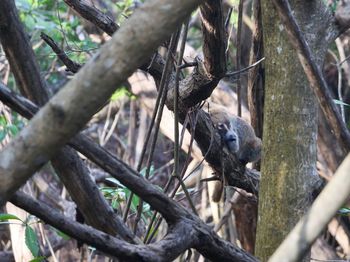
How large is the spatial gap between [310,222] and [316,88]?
0.71m

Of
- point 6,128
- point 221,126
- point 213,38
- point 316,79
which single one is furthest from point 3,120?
point 316,79

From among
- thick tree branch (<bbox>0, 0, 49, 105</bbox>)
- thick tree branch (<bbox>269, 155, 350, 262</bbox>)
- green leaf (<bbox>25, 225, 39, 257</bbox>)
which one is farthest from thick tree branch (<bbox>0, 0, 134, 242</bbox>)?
thick tree branch (<bbox>269, 155, 350, 262</bbox>)

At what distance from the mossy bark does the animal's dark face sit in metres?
1.42

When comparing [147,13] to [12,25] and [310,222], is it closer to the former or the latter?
[310,222]

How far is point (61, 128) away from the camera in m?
0.93

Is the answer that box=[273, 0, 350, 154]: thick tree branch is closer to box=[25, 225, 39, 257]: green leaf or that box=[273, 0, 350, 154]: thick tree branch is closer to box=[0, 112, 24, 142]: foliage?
box=[25, 225, 39, 257]: green leaf

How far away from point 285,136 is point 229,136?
1.55m

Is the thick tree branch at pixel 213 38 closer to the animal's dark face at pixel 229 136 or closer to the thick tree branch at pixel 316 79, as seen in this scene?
the thick tree branch at pixel 316 79

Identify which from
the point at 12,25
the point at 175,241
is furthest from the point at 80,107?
the point at 12,25

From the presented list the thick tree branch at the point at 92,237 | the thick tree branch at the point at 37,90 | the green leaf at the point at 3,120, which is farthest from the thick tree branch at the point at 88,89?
the green leaf at the point at 3,120

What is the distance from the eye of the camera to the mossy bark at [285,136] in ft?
6.28

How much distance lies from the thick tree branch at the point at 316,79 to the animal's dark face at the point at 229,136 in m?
1.83

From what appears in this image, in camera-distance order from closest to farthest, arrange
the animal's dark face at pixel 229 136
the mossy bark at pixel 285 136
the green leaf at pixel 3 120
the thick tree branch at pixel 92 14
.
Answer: the mossy bark at pixel 285 136, the thick tree branch at pixel 92 14, the green leaf at pixel 3 120, the animal's dark face at pixel 229 136

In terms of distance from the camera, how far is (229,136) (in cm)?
349
